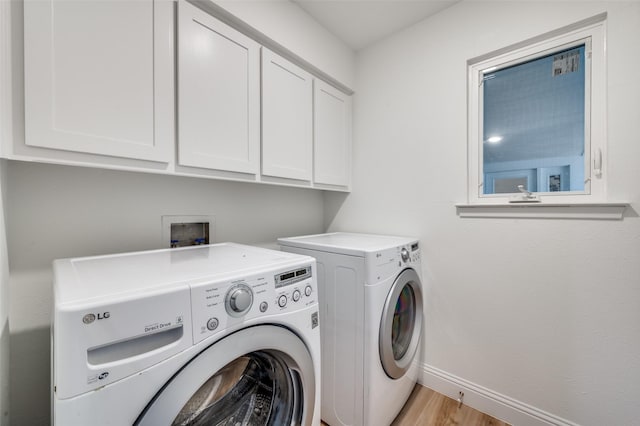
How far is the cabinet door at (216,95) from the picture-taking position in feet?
3.72

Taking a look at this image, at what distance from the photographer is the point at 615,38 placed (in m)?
1.21

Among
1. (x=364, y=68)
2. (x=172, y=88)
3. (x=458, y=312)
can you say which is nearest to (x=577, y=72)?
(x=364, y=68)

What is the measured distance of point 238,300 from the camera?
71cm

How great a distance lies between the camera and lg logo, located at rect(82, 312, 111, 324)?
0.52 m

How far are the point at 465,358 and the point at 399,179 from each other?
48.4 inches

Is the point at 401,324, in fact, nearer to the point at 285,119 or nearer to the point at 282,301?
the point at 282,301

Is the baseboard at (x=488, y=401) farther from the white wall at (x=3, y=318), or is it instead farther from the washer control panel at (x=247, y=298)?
the white wall at (x=3, y=318)

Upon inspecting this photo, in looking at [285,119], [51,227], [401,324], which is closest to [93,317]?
[51,227]

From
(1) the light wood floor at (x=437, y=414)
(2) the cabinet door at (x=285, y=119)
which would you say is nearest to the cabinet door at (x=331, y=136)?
(2) the cabinet door at (x=285, y=119)

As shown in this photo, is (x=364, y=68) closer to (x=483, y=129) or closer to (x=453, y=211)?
(x=483, y=129)

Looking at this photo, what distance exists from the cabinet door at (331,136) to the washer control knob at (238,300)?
1182mm

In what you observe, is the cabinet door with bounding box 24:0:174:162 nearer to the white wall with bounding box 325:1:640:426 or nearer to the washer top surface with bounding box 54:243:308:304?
the washer top surface with bounding box 54:243:308:304

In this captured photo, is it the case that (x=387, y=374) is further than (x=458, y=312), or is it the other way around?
(x=458, y=312)

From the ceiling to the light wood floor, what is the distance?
2.48 meters
